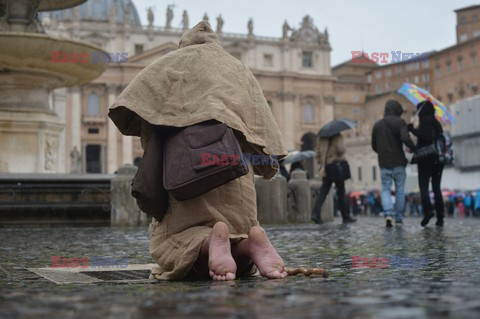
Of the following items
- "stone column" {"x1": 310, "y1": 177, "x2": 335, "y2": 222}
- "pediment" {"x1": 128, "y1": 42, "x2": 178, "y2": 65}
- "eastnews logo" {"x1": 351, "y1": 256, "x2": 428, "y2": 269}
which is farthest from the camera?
"pediment" {"x1": 128, "y1": 42, "x2": 178, "y2": 65}

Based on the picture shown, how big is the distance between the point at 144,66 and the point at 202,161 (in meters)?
70.4

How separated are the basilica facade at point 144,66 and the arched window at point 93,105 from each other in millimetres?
18

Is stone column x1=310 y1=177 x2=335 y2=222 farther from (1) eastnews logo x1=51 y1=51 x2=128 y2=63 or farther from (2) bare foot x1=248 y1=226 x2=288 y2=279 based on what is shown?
(2) bare foot x1=248 y1=226 x2=288 y2=279

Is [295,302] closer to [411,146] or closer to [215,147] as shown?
[215,147]

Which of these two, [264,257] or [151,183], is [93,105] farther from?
[264,257]

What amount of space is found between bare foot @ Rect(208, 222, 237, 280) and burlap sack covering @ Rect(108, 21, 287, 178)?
59 cm

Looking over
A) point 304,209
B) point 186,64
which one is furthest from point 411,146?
point 186,64

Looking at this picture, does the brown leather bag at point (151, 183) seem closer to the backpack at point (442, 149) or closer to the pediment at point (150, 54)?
the backpack at point (442, 149)

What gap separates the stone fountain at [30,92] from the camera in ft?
39.6

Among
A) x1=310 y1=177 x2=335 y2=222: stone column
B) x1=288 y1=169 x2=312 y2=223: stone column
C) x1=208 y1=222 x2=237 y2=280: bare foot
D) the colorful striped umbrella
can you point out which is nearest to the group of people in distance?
the colorful striped umbrella

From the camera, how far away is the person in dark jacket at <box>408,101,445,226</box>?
1045 centimetres

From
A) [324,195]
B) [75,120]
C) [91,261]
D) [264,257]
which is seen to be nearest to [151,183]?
[264,257]

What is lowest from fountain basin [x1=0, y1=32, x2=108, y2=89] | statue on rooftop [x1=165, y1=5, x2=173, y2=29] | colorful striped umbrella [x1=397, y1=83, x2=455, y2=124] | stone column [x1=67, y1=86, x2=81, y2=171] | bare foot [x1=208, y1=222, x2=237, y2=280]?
bare foot [x1=208, y1=222, x2=237, y2=280]

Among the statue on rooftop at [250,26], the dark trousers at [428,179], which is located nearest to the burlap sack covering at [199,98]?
the dark trousers at [428,179]
